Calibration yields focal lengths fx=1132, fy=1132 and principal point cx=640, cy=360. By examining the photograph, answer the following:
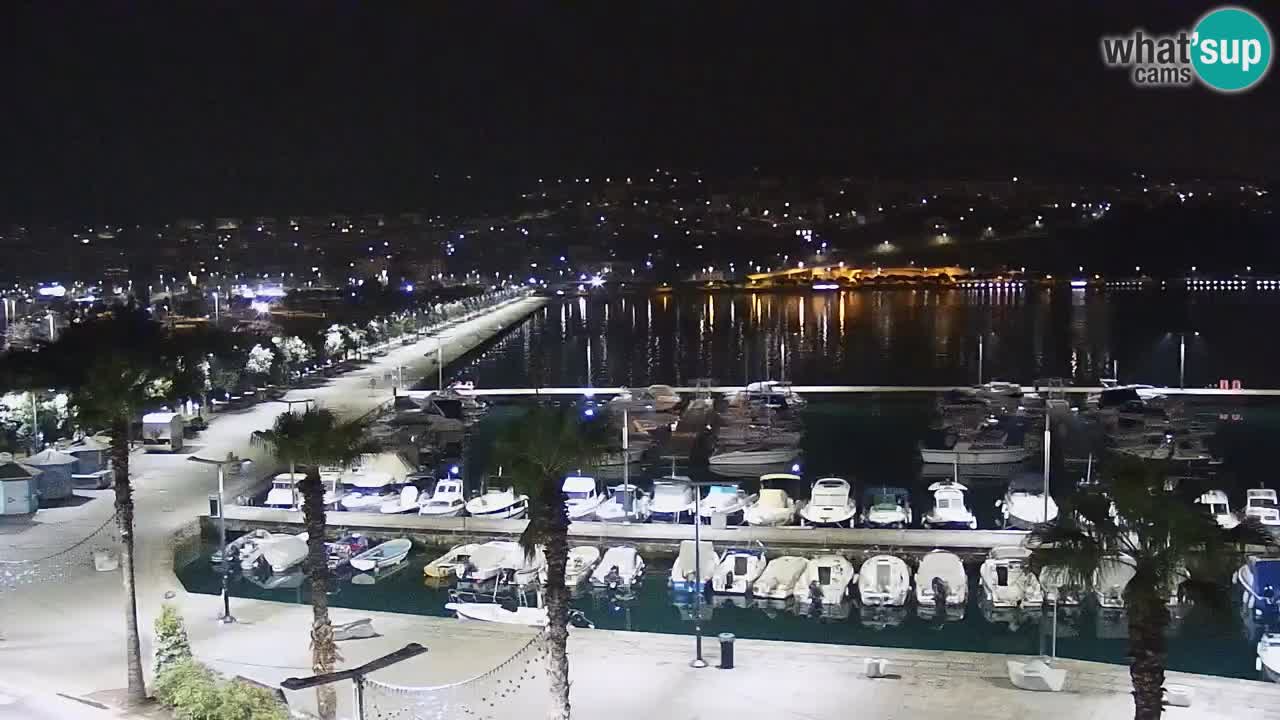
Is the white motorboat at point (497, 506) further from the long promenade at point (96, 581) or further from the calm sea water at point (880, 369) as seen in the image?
the long promenade at point (96, 581)

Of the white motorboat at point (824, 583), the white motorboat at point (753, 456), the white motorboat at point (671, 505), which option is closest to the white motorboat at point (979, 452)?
the white motorboat at point (753, 456)

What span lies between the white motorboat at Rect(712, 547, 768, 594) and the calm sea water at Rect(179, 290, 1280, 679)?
1.33ft

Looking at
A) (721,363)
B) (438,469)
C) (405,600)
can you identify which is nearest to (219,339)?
(438,469)

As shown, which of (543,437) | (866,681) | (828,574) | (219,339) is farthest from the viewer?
(219,339)

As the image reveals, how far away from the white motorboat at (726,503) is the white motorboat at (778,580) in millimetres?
3536

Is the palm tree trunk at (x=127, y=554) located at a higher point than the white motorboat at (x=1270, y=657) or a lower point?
higher

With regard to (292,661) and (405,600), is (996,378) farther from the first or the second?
(292,661)

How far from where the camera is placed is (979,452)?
28.7 m

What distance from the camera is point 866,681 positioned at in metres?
11.8

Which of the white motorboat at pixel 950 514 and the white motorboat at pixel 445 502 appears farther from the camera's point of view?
the white motorboat at pixel 445 502

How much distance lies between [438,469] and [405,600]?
9.82 m

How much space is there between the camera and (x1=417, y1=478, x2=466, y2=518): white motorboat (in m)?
21.9

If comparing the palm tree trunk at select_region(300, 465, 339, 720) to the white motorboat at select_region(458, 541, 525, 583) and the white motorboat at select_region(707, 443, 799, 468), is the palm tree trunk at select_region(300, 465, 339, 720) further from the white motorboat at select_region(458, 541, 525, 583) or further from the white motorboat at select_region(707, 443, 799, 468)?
the white motorboat at select_region(707, 443, 799, 468)

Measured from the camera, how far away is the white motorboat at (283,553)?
19.2 meters
